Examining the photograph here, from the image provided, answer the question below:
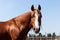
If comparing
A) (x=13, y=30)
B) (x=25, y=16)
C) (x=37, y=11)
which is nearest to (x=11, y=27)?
(x=13, y=30)

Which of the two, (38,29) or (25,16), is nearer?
(38,29)

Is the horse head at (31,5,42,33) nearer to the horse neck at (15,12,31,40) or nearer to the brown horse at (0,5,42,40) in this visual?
the brown horse at (0,5,42,40)

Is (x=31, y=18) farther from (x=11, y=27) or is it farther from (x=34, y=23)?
(x=11, y=27)

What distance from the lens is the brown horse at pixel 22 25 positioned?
5418mm

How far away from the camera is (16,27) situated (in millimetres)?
5582

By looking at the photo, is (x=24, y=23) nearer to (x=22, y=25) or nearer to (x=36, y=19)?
(x=22, y=25)

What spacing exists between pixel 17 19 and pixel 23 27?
347mm

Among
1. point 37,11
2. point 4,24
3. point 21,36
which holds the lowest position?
point 21,36

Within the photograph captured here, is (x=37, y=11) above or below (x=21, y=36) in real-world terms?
above

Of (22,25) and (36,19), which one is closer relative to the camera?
(36,19)

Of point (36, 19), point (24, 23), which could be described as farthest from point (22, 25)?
point (36, 19)

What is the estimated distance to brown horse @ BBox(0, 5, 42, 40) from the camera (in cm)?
542

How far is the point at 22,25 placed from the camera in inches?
221

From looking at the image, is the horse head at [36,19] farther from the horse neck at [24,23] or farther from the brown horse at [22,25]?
the horse neck at [24,23]
